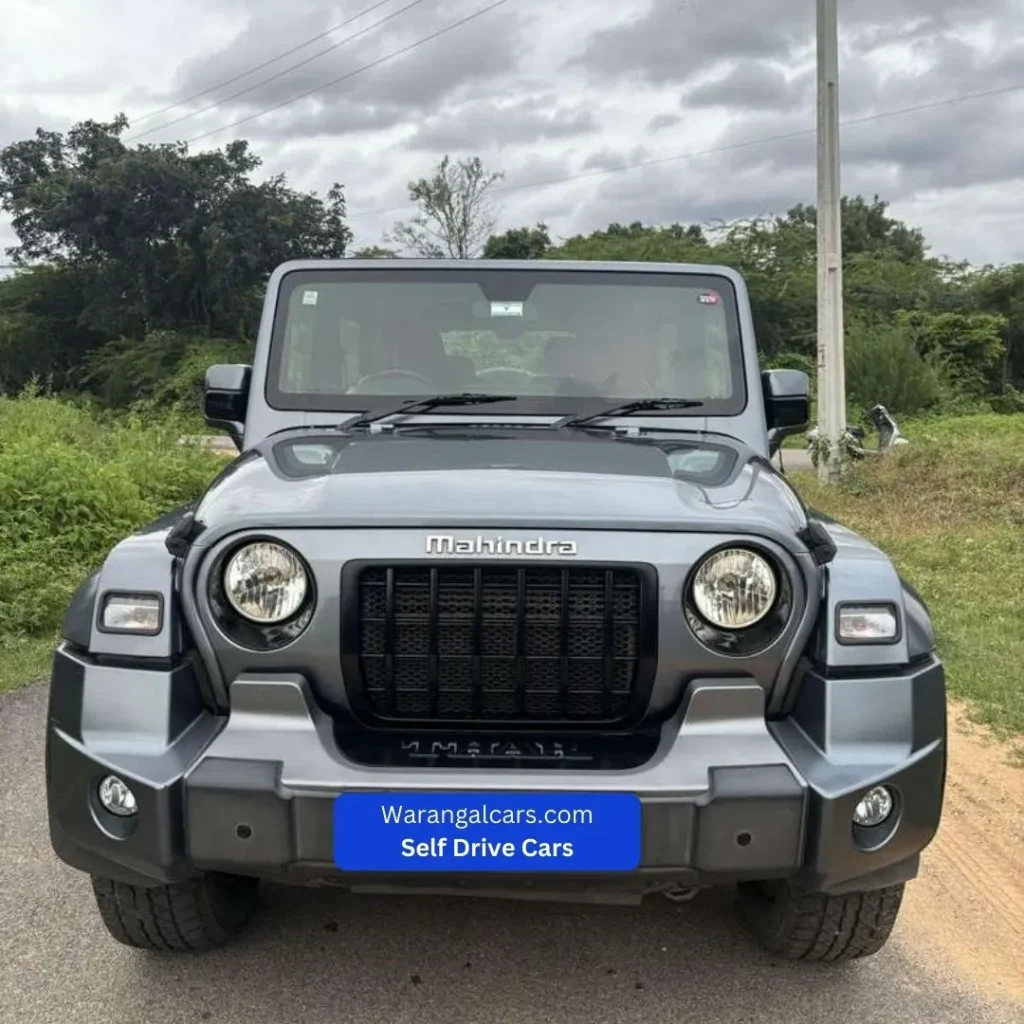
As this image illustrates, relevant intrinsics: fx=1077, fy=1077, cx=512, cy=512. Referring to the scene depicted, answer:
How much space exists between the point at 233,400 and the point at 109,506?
4.97 metres

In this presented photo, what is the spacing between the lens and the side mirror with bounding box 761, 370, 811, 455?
362cm

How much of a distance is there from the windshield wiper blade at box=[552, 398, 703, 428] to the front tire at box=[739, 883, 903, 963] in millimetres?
1454

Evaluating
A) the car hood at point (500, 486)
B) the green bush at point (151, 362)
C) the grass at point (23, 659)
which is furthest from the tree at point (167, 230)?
the car hood at point (500, 486)

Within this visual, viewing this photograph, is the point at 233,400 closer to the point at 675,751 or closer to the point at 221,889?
the point at 221,889

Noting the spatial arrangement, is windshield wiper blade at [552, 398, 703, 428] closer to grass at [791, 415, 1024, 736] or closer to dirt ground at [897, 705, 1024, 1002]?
dirt ground at [897, 705, 1024, 1002]

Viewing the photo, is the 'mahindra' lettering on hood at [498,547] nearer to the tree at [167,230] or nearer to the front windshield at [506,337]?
the front windshield at [506,337]

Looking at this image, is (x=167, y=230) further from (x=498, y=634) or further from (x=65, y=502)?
(x=498, y=634)

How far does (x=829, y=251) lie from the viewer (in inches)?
512

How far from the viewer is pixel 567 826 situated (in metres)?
2.19

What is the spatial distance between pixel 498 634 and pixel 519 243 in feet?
129

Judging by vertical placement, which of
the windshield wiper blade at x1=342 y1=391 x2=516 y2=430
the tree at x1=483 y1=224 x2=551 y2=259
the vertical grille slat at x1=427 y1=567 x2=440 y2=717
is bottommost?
the vertical grille slat at x1=427 y1=567 x2=440 y2=717

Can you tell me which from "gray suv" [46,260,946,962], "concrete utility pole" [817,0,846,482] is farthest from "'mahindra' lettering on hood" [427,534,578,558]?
"concrete utility pole" [817,0,846,482]

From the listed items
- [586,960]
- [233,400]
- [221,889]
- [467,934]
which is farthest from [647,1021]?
[233,400]

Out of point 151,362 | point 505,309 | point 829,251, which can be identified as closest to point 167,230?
point 151,362
